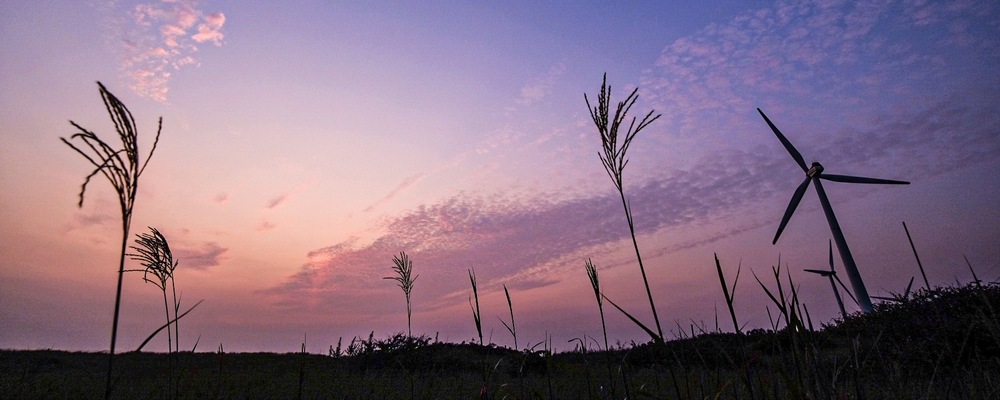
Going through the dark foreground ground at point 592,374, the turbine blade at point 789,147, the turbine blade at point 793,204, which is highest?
the turbine blade at point 789,147

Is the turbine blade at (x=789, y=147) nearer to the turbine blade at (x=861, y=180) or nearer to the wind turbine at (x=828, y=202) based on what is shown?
the wind turbine at (x=828, y=202)

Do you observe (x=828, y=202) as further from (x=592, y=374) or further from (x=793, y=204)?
(x=592, y=374)

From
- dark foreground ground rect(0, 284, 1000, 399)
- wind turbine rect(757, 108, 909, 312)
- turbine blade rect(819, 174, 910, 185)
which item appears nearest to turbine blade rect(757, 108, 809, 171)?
wind turbine rect(757, 108, 909, 312)

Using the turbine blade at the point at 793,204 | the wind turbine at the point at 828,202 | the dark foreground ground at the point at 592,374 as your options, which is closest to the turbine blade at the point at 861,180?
the wind turbine at the point at 828,202

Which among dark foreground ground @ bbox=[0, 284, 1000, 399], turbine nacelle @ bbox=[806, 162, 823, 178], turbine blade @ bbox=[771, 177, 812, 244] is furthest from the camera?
turbine nacelle @ bbox=[806, 162, 823, 178]

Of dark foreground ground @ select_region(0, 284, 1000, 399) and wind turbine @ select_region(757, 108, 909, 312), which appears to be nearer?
dark foreground ground @ select_region(0, 284, 1000, 399)

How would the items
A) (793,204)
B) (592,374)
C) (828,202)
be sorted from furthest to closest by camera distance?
(828,202) → (793,204) → (592,374)

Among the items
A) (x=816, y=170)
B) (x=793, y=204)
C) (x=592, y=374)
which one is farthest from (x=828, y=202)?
(x=592, y=374)

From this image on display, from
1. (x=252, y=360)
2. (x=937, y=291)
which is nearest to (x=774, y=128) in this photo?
(x=937, y=291)

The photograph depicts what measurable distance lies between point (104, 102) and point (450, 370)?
15.3m

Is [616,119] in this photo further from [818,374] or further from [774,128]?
[774,128]

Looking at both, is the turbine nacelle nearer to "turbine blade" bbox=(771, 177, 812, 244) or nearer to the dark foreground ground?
"turbine blade" bbox=(771, 177, 812, 244)

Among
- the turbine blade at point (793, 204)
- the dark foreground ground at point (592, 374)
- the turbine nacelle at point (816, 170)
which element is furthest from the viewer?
the turbine nacelle at point (816, 170)

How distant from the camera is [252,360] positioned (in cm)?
1947
